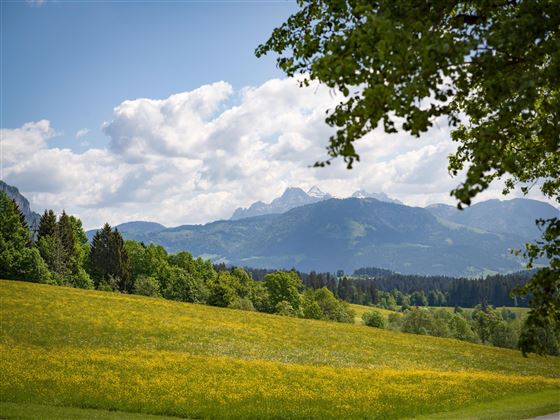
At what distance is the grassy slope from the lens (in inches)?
1113

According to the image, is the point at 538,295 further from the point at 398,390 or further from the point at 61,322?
the point at 61,322

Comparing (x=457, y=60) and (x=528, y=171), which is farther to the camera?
(x=528, y=171)

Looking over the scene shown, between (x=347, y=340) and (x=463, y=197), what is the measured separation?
2543 inches

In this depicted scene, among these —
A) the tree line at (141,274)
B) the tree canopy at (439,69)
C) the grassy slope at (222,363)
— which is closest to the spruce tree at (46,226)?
the tree line at (141,274)

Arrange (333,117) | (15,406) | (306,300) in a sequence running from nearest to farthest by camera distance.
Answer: (333,117)
(15,406)
(306,300)

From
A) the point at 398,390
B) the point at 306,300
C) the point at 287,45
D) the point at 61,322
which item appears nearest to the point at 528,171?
the point at 287,45

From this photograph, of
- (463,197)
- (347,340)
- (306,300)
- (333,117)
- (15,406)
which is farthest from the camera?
(306,300)

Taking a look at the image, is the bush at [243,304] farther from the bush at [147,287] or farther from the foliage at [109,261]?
the foliage at [109,261]

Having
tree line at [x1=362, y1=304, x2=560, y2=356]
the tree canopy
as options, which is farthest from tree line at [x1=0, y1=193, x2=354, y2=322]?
the tree canopy

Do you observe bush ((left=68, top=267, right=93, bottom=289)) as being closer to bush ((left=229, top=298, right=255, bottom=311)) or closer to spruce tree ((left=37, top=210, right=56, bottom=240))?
spruce tree ((left=37, top=210, right=56, bottom=240))

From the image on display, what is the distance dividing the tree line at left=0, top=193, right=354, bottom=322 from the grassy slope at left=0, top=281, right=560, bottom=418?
86.9 feet

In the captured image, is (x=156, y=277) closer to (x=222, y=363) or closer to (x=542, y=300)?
(x=222, y=363)

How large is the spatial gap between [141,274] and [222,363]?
7926cm

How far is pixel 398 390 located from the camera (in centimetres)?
3506
